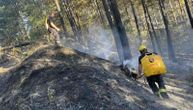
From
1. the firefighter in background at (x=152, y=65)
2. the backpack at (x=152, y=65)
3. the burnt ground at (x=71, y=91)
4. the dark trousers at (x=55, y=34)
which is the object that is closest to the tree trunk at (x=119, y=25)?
the dark trousers at (x=55, y=34)

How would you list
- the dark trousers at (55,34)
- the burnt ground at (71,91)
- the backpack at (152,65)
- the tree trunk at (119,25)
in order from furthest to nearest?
the tree trunk at (119,25) < the dark trousers at (55,34) < the backpack at (152,65) < the burnt ground at (71,91)

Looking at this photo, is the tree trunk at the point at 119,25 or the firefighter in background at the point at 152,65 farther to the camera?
the tree trunk at the point at 119,25

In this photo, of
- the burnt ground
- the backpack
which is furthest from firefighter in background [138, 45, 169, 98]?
the burnt ground

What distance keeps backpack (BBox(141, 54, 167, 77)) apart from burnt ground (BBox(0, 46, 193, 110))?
835 mm

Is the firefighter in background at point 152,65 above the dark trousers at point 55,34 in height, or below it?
below

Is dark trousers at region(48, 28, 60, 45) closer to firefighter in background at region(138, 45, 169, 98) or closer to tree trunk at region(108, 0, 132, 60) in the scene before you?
A: tree trunk at region(108, 0, 132, 60)

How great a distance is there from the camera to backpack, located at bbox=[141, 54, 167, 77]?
1103 centimetres

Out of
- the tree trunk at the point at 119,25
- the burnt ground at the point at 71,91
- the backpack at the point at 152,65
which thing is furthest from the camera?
the tree trunk at the point at 119,25

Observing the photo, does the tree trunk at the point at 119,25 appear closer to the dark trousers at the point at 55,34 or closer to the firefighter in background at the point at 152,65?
the dark trousers at the point at 55,34

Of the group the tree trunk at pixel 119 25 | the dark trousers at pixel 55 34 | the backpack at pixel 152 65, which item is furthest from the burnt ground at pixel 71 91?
the tree trunk at pixel 119 25

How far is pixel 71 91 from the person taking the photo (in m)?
9.85

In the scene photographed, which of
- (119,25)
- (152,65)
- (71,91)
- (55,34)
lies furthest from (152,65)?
(119,25)

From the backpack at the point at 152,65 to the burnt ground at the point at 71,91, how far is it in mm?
835

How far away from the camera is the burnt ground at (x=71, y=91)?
9.43 metres
